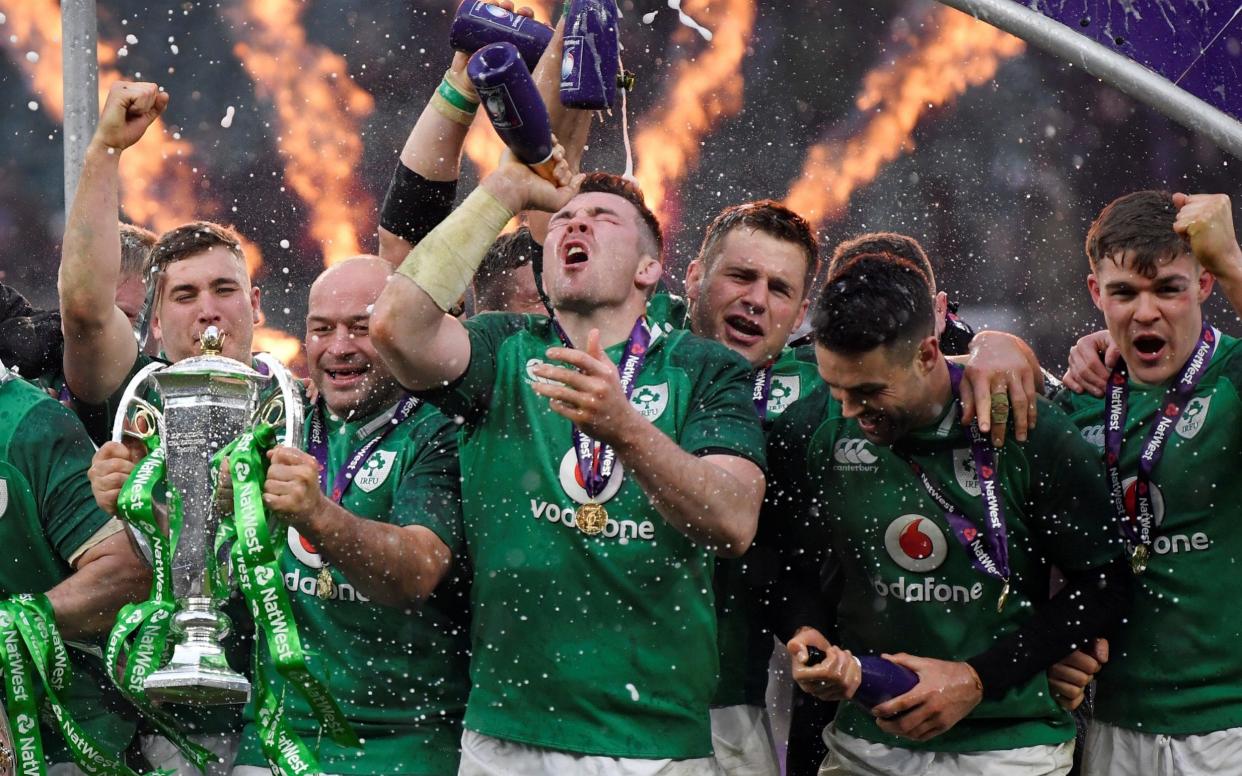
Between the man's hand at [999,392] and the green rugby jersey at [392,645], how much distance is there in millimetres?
1409

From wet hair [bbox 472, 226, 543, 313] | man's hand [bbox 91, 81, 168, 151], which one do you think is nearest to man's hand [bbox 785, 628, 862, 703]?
wet hair [bbox 472, 226, 543, 313]

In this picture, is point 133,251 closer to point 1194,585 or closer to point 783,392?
point 783,392

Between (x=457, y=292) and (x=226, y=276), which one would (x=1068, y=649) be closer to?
(x=457, y=292)

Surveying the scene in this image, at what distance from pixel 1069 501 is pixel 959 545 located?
0.31 m

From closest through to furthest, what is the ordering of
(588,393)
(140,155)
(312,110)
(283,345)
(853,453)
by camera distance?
(588,393) → (853,453) → (283,345) → (140,155) → (312,110)

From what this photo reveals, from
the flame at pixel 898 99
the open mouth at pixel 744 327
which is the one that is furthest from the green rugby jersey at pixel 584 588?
the flame at pixel 898 99

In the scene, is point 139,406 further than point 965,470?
No

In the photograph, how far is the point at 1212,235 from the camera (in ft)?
13.8

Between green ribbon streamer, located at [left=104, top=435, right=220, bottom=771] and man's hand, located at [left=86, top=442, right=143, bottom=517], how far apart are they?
110 mm

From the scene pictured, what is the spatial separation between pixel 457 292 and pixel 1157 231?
2.03 metres

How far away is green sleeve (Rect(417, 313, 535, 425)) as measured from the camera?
411 centimetres

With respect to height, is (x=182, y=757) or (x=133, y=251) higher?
(x=133, y=251)

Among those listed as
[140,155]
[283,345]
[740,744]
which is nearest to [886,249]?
[740,744]

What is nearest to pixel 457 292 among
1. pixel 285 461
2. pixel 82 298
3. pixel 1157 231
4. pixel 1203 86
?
pixel 285 461
